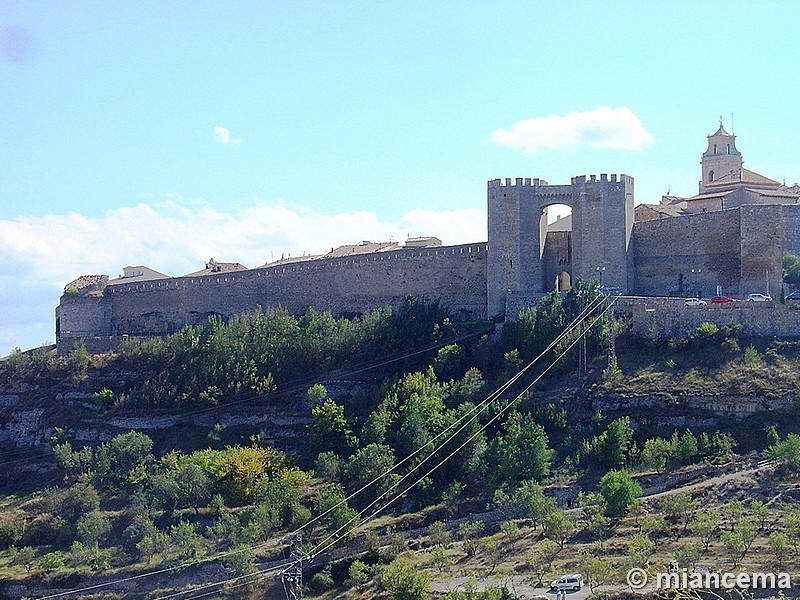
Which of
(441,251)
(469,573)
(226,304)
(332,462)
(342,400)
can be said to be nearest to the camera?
(469,573)

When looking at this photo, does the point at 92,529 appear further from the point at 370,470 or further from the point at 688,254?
the point at 688,254

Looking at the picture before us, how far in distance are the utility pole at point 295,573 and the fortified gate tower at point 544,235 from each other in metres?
9.49

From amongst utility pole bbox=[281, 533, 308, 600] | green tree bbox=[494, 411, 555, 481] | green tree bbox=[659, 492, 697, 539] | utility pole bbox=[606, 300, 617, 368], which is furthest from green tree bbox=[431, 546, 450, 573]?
utility pole bbox=[606, 300, 617, 368]

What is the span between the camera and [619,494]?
2194cm

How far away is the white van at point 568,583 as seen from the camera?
60.8ft

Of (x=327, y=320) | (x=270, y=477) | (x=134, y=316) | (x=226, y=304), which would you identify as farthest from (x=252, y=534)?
(x=134, y=316)

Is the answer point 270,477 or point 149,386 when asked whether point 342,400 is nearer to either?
point 270,477

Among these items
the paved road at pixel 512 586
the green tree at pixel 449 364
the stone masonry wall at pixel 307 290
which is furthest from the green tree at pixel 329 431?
the paved road at pixel 512 586

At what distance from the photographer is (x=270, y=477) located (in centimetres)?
2720

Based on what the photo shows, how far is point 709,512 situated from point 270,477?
10.7 metres

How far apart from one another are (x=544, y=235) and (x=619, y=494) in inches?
444

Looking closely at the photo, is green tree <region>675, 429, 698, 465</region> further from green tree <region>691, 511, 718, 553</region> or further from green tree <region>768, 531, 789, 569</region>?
green tree <region>768, 531, 789, 569</region>

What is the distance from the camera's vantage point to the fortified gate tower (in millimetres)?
30266

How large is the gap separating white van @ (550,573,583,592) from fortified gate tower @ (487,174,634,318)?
12067 mm
